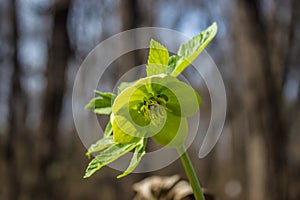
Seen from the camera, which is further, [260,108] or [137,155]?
[260,108]

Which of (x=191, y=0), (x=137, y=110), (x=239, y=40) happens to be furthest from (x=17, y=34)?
(x=137, y=110)

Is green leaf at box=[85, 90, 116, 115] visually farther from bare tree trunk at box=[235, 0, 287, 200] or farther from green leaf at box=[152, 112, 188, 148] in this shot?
bare tree trunk at box=[235, 0, 287, 200]

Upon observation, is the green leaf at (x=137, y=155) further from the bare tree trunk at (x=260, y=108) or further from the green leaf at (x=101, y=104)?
the bare tree trunk at (x=260, y=108)

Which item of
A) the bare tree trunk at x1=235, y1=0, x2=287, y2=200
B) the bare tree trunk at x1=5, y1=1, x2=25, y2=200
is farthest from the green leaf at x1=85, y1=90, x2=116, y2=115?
the bare tree trunk at x1=5, y1=1, x2=25, y2=200

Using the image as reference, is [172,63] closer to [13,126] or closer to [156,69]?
[156,69]

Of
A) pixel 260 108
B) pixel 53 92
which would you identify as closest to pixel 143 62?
pixel 53 92

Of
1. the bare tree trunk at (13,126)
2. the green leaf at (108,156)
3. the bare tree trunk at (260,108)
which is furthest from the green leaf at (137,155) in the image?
the bare tree trunk at (13,126)
